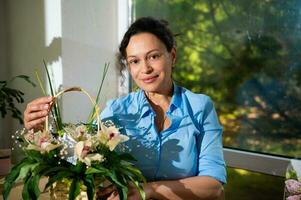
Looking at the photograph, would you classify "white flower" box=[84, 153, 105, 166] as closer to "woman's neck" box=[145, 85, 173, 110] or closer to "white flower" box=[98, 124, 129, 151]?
"white flower" box=[98, 124, 129, 151]

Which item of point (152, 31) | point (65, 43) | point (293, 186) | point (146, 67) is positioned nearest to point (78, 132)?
point (146, 67)

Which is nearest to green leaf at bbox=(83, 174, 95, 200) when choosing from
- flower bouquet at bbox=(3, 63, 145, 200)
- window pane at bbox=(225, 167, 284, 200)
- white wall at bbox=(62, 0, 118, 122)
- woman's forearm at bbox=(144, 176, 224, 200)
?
flower bouquet at bbox=(3, 63, 145, 200)

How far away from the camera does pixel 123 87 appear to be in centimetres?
222

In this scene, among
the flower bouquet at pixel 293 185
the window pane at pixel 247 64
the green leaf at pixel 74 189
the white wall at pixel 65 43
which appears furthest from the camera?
the white wall at pixel 65 43

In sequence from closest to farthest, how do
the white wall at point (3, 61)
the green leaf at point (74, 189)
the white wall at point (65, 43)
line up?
1. the green leaf at point (74, 189)
2. the white wall at point (65, 43)
3. the white wall at point (3, 61)

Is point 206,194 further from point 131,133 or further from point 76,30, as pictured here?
point 76,30

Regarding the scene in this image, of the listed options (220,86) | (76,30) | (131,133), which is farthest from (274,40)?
(76,30)

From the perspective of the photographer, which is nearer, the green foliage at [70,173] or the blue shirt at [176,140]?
the green foliage at [70,173]

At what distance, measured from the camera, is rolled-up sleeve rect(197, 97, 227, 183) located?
1.25m

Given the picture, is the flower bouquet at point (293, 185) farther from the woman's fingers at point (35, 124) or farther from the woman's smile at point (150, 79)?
the woman's fingers at point (35, 124)

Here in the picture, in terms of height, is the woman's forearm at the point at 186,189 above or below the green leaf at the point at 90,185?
below

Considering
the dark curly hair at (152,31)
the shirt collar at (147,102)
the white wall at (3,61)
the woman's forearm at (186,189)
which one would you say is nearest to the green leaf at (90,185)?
the woman's forearm at (186,189)

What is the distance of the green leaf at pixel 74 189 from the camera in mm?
895

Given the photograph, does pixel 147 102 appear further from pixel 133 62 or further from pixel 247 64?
pixel 247 64
